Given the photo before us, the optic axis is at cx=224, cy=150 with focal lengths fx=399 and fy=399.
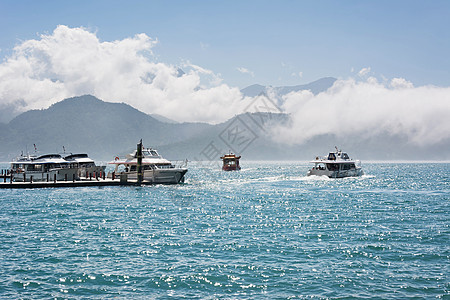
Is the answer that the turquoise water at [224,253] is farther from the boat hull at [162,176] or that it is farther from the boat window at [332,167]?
the boat window at [332,167]

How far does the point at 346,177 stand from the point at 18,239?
257 feet

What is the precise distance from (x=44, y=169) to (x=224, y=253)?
187ft

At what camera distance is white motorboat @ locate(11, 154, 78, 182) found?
221ft

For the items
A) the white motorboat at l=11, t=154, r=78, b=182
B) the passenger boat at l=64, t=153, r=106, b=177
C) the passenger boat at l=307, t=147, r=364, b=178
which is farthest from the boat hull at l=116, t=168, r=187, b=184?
the passenger boat at l=307, t=147, r=364, b=178

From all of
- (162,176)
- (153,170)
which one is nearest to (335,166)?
Result: (162,176)

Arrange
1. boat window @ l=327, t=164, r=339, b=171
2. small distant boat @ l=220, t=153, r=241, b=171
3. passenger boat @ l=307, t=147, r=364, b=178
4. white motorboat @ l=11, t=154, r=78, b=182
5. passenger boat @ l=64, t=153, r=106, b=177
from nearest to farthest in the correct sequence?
white motorboat @ l=11, t=154, r=78, b=182 → passenger boat @ l=64, t=153, r=106, b=177 → passenger boat @ l=307, t=147, r=364, b=178 → boat window @ l=327, t=164, r=339, b=171 → small distant boat @ l=220, t=153, r=241, b=171

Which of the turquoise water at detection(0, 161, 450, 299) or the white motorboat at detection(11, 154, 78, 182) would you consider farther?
the white motorboat at detection(11, 154, 78, 182)

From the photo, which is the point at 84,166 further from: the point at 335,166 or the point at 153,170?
the point at 335,166

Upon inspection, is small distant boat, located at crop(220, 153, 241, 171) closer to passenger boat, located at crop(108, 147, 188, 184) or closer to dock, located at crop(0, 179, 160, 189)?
passenger boat, located at crop(108, 147, 188, 184)

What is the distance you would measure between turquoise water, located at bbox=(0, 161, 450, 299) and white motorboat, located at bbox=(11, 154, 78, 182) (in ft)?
91.2

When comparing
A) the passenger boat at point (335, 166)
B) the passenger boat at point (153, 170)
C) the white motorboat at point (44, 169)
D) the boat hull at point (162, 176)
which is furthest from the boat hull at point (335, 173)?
the white motorboat at point (44, 169)

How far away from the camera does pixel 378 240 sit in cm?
2459

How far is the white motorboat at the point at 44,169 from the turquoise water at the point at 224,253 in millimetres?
27813

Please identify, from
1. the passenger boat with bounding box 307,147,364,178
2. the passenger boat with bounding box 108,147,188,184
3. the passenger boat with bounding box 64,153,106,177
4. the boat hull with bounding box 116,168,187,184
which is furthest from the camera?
the passenger boat with bounding box 307,147,364,178
